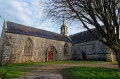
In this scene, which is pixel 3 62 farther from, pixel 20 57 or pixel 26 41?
pixel 26 41

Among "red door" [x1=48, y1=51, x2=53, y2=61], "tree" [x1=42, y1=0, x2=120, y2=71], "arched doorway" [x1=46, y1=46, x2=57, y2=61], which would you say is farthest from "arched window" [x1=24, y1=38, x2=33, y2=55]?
"tree" [x1=42, y1=0, x2=120, y2=71]

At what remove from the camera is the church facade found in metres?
13.1

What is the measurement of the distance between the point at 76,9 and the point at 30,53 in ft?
41.7

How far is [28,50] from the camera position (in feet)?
51.2

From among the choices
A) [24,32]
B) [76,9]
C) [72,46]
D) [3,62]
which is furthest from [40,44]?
[76,9]

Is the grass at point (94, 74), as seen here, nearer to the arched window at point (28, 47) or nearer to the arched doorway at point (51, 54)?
the arched window at point (28, 47)

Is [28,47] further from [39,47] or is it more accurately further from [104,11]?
[104,11]

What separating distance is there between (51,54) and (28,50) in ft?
18.1

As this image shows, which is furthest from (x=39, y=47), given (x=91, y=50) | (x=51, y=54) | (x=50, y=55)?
(x=91, y=50)

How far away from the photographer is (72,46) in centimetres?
2377

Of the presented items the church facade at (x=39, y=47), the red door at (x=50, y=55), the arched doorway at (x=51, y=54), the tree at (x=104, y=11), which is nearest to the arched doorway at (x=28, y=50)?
the church facade at (x=39, y=47)

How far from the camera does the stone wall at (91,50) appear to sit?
1753 centimetres

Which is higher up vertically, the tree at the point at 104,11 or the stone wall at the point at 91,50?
the tree at the point at 104,11

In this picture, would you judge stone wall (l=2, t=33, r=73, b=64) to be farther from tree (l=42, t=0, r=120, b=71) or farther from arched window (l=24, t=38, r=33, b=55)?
tree (l=42, t=0, r=120, b=71)
